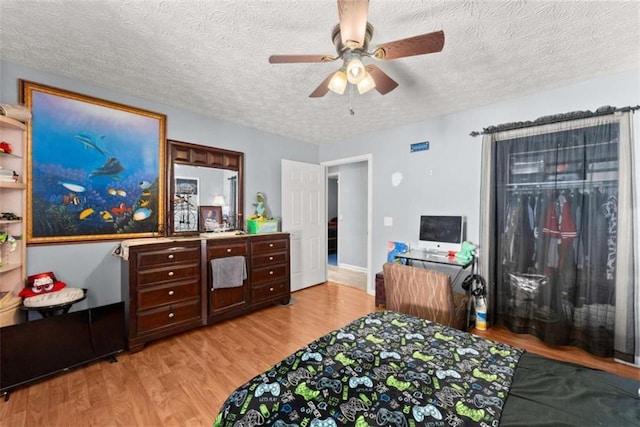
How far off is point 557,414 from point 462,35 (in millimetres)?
2141

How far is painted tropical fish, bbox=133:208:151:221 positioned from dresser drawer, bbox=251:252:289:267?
127 centimetres

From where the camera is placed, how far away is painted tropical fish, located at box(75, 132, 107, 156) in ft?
7.99

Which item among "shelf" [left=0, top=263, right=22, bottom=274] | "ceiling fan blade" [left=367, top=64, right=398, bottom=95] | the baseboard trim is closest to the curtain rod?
"ceiling fan blade" [left=367, top=64, right=398, bottom=95]

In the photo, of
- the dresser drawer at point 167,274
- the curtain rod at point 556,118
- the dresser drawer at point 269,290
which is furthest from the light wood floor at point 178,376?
the curtain rod at point 556,118

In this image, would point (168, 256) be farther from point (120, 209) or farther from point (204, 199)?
point (204, 199)

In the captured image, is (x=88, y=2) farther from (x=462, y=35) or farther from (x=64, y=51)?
(x=462, y=35)

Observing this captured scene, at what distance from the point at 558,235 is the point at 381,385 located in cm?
254

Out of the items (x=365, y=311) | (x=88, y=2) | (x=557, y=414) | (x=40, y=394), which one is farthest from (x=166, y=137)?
(x=557, y=414)

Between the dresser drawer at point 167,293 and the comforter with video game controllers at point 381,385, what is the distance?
1.86 metres

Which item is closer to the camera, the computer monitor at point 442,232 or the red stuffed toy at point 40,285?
the red stuffed toy at point 40,285

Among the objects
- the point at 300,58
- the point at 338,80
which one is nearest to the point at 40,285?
the point at 300,58

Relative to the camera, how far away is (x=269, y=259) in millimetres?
3434

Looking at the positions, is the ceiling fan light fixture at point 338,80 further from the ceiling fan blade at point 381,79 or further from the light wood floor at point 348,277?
the light wood floor at point 348,277

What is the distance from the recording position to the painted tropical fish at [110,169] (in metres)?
2.53
